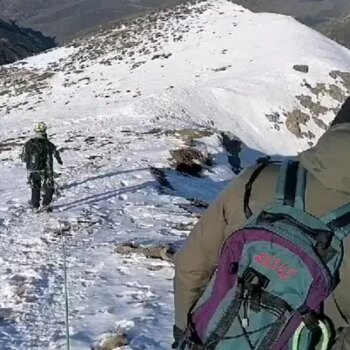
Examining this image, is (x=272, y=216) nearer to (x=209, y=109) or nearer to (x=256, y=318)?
(x=256, y=318)

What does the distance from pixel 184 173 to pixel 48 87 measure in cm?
2374

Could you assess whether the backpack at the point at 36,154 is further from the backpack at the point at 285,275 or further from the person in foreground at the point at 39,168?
the backpack at the point at 285,275

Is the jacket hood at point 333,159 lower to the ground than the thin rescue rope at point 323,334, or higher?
higher

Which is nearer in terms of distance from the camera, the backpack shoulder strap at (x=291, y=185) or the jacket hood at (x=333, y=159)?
the jacket hood at (x=333, y=159)

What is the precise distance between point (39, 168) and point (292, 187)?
12090mm

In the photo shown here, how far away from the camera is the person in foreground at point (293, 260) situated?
8.48ft

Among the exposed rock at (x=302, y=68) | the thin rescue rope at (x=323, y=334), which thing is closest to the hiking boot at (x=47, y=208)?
the thin rescue rope at (x=323, y=334)

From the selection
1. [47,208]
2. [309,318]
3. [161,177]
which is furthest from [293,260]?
[161,177]

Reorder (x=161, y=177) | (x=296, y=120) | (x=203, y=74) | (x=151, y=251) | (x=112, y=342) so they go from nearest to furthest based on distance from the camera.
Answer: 1. (x=112, y=342)
2. (x=151, y=251)
3. (x=161, y=177)
4. (x=296, y=120)
5. (x=203, y=74)

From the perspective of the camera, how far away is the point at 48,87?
4169cm

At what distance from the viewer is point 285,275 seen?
2.63 meters

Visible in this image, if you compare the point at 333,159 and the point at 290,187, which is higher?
the point at 333,159

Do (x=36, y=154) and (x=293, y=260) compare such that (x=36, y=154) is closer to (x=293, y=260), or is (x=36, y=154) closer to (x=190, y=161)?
(x=190, y=161)

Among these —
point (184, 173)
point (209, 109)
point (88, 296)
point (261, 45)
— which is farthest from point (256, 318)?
point (261, 45)
